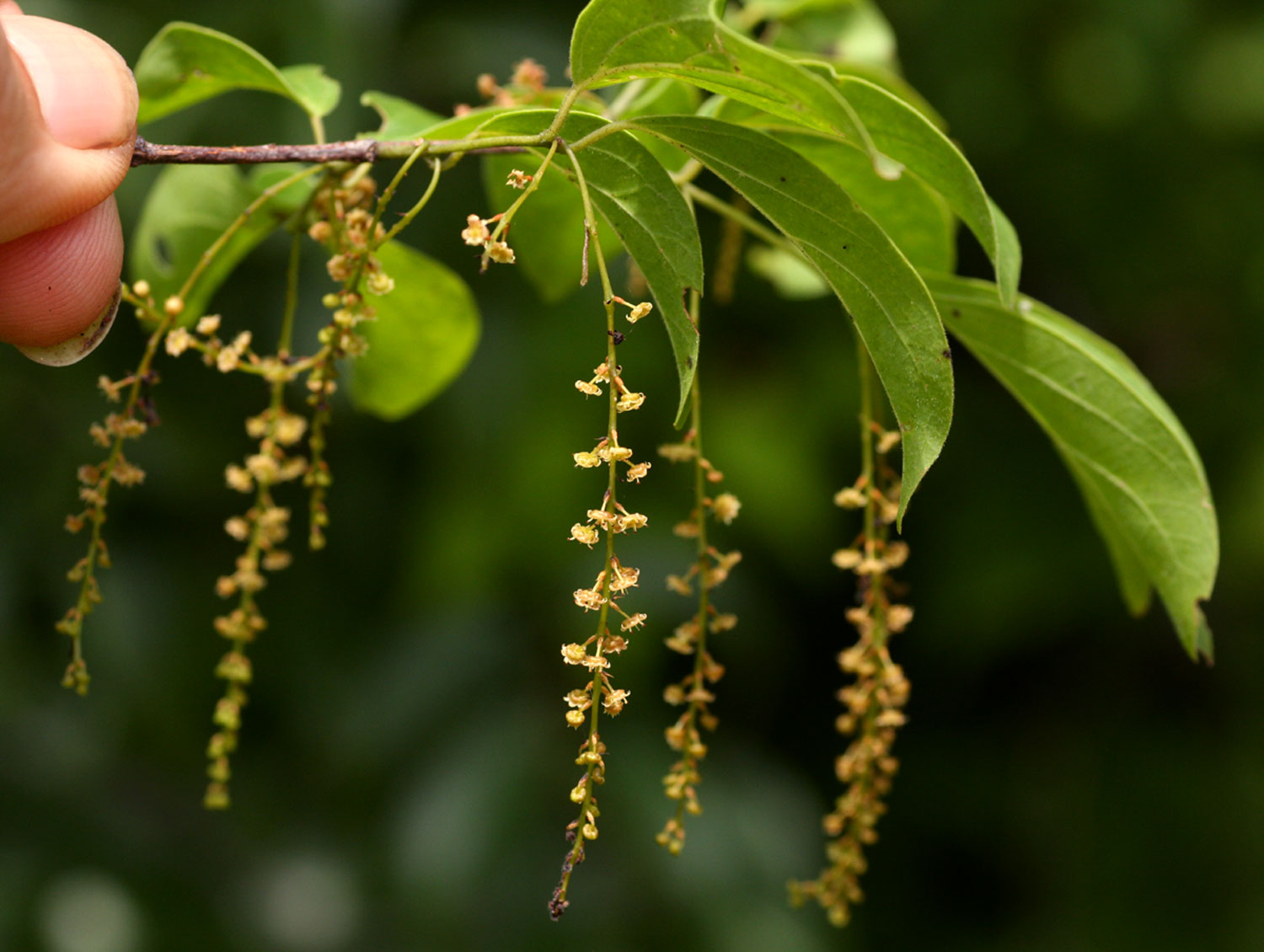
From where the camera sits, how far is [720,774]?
240 cm

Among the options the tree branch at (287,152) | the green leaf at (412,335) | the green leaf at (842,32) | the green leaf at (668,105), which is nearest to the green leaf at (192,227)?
the green leaf at (412,335)

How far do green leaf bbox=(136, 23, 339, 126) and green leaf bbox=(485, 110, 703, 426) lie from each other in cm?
29

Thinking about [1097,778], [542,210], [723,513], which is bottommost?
[1097,778]

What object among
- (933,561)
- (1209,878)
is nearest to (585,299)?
(933,561)

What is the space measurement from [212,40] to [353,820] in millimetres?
1983

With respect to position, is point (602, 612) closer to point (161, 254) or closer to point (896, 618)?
point (896, 618)

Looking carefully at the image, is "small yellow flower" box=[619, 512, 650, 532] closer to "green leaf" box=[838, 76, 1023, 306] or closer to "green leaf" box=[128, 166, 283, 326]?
"green leaf" box=[838, 76, 1023, 306]

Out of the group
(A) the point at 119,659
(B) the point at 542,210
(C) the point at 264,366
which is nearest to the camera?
(C) the point at 264,366

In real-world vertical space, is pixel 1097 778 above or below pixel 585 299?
below

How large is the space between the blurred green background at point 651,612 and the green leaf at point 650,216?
1.55 metres

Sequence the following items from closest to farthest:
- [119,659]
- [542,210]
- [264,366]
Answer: [264,366] < [542,210] < [119,659]

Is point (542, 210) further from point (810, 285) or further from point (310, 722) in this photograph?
point (310, 722)

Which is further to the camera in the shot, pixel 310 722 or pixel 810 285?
pixel 310 722

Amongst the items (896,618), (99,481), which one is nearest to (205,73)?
(99,481)
